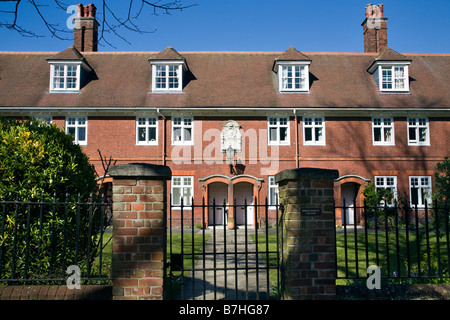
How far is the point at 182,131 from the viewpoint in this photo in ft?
58.7

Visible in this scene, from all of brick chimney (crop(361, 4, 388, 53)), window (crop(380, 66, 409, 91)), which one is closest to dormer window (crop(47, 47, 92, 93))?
window (crop(380, 66, 409, 91))

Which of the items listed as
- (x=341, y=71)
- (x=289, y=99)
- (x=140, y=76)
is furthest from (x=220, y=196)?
(x=341, y=71)

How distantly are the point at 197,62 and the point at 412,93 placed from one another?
12759 millimetres

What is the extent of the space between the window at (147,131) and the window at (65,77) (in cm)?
423

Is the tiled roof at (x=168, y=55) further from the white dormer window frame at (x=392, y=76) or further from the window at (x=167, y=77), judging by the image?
the white dormer window frame at (x=392, y=76)

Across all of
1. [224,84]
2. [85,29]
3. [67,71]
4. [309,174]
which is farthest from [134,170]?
[85,29]

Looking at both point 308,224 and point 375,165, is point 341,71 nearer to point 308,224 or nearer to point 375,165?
point 375,165

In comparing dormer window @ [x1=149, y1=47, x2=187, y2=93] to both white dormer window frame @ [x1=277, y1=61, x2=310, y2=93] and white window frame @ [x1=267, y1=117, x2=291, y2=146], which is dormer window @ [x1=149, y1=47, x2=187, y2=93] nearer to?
white window frame @ [x1=267, y1=117, x2=291, y2=146]

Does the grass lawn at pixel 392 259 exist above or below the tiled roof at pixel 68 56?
below

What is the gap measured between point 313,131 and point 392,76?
5.94m

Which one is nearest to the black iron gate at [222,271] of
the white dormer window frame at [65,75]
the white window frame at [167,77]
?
the white window frame at [167,77]

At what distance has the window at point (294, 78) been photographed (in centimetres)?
1888
